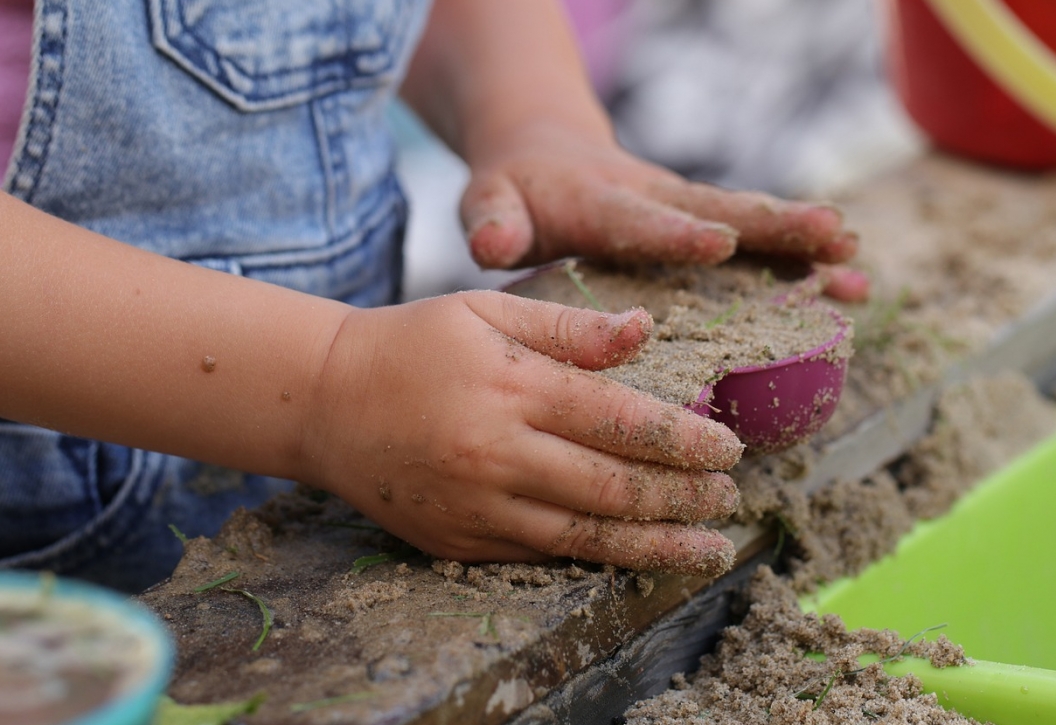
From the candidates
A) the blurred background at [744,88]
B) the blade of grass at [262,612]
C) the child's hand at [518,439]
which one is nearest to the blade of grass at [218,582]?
the blade of grass at [262,612]

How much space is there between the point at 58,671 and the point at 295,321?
0.44 meters

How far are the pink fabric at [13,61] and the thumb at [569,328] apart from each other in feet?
1.61

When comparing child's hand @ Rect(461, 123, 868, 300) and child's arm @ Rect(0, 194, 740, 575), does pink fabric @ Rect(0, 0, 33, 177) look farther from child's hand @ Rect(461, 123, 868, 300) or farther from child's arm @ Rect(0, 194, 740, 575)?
child's hand @ Rect(461, 123, 868, 300)

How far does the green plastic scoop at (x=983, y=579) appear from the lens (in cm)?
108

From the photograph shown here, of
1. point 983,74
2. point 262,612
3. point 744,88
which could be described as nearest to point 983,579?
point 262,612

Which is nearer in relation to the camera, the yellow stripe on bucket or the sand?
the sand

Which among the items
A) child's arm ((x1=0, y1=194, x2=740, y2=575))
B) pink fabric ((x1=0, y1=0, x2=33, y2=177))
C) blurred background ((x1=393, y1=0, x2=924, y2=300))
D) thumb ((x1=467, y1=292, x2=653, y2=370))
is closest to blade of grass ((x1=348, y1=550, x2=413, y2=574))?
child's arm ((x1=0, y1=194, x2=740, y2=575))

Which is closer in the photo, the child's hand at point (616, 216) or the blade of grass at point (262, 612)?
the blade of grass at point (262, 612)

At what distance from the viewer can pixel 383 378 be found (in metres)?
0.83

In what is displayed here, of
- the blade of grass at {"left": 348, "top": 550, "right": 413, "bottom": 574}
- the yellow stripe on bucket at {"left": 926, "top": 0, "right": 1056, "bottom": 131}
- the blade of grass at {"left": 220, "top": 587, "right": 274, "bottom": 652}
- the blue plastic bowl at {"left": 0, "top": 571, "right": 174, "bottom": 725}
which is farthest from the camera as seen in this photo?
the yellow stripe on bucket at {"left": 926, "top": 0, "right": 1056, "bottom": 131}

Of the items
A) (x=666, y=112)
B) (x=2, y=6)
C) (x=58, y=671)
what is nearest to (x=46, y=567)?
(x=2, y=6)

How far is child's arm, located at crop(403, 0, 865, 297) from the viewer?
112 centimetres

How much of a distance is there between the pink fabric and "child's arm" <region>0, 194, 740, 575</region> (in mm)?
177

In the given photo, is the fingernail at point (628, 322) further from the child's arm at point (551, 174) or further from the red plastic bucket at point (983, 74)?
the red plastic bucket at point (983, 74)
